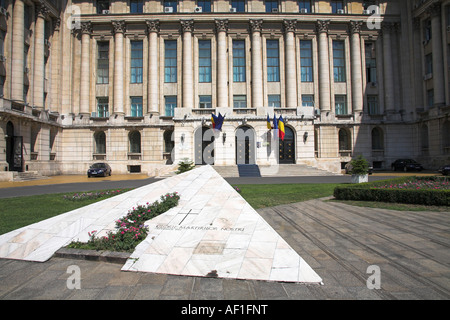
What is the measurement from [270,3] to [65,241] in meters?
42.1

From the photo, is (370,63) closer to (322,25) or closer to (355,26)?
(355,26)

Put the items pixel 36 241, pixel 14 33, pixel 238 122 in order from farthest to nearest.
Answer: pixel 238 122
pixel 14 33
pixel 36 241

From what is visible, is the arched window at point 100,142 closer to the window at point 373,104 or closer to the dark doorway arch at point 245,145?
the dark doorway arch at point 245,145

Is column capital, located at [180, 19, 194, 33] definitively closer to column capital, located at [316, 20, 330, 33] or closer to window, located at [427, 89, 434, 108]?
column capital, located at [316, 20, 330, 33]

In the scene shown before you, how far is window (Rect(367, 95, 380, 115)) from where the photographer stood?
122ft

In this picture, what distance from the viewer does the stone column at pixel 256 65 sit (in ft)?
116

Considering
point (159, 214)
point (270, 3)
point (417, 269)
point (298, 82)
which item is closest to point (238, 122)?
point (298, 82)

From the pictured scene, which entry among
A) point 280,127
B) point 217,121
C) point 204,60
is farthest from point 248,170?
point 204,60

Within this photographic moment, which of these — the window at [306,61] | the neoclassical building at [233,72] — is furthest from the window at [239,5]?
the window at [306,61]

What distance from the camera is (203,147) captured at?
3156 centimetres

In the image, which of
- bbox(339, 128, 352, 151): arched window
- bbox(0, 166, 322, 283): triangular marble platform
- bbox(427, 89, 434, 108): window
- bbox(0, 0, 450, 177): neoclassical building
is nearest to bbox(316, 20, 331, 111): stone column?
bbox(0, 0, 450, 177): neoclassical building

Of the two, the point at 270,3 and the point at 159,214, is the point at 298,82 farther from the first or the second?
the point at 159,214

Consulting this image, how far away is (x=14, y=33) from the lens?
28.1m

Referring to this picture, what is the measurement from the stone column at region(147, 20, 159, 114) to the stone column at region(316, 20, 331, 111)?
2371 cm
